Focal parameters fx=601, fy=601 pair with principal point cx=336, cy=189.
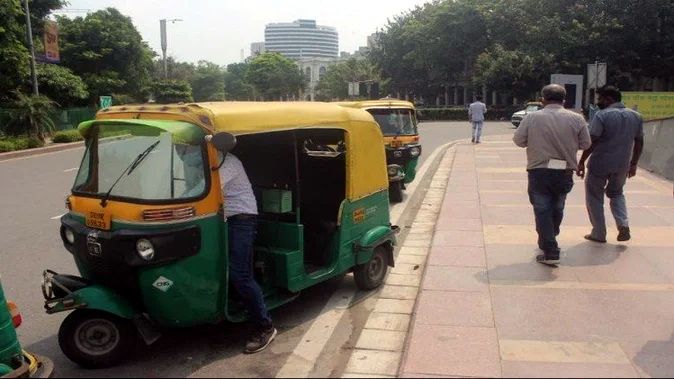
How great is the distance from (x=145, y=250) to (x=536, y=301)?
3147 millimetres

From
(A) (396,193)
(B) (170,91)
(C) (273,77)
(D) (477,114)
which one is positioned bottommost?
(A) (396,193)

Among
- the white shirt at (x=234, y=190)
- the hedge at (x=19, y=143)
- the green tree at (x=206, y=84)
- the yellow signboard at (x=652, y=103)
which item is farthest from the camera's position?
the green tree at (x=206, y=84)

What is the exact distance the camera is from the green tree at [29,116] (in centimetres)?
2270

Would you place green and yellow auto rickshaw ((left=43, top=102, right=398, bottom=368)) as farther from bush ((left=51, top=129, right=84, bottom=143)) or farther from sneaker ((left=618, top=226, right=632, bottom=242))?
bush ((left=51, top=129, right=84, bottom=143))

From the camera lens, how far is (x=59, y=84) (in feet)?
103

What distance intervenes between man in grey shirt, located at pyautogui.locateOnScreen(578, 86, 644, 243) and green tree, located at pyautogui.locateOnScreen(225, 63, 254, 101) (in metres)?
86.0

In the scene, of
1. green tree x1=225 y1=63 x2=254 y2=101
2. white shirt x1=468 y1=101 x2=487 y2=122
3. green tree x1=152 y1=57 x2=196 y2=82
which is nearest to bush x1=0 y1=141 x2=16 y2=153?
white shirt x1=468 y1=101 x2=487 y2=122

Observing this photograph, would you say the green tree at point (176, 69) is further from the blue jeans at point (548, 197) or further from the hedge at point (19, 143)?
the blue jeans at point (548, 197)

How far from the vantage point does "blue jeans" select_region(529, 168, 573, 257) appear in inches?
228

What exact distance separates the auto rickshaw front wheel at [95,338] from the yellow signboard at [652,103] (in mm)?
24296

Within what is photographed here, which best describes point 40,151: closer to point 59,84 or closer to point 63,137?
point 63,137

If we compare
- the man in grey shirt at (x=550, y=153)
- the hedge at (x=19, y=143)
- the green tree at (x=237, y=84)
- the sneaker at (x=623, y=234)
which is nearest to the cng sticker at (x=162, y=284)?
the man in grey shirt at (x=550, y=153)

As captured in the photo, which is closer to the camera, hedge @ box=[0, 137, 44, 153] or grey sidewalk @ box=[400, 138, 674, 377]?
grey sidewalk @ box=[400, 138, 674, 377]

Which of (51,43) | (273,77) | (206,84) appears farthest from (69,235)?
(273,77)
